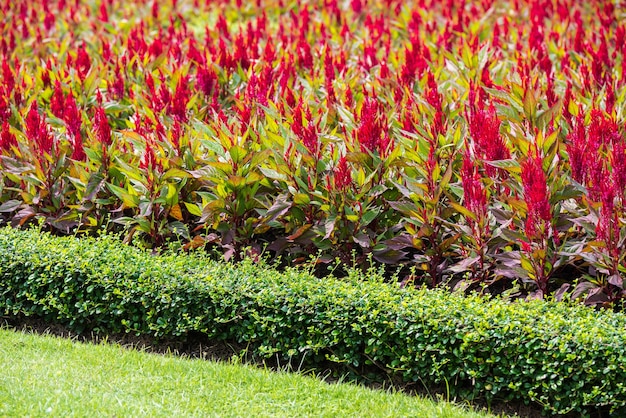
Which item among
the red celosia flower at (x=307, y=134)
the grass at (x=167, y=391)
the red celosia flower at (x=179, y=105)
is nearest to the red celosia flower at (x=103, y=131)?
the red celosia flower at (x=179, y=105)

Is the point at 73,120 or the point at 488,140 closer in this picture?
the point at 488,140

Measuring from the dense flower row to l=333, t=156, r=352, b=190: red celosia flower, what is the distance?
0.01 m

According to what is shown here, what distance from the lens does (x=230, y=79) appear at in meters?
7.59

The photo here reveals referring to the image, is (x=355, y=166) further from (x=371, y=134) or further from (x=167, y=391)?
(x=167, y=391)

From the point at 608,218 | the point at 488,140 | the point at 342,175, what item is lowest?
the point at 342,175

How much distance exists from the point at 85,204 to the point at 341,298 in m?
1.99

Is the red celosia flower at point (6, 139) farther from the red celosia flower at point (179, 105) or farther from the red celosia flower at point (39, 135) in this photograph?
the red celosia flower at point (179, 105)

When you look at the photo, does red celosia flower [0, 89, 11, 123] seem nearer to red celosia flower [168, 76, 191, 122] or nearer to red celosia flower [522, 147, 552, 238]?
red celosia flower [168, 76, 191, 122]

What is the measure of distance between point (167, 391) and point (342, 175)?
5.10ft

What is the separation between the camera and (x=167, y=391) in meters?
4.23

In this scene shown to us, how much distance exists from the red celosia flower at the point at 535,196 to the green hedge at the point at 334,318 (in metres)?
0.42

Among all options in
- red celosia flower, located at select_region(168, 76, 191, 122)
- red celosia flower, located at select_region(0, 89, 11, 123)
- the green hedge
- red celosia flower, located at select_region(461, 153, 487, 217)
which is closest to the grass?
the green hedge

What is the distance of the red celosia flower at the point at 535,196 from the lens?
14.4ft

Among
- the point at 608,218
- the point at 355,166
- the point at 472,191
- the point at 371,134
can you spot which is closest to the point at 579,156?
the point at 608,218
